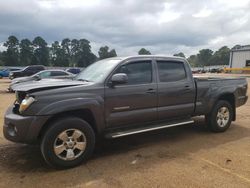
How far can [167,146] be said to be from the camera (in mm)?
5477

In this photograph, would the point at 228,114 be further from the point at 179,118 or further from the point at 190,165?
the point at 190,165

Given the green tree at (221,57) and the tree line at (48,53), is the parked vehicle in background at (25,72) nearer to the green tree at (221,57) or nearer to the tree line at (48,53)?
the tree line at (48,53)

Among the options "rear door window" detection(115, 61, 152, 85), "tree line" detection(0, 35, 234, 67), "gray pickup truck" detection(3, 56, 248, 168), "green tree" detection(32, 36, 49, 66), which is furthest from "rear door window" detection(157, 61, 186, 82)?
"green tree" detection(32, 36, 49, 66)

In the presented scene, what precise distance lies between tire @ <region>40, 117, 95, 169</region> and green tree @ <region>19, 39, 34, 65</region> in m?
82.5

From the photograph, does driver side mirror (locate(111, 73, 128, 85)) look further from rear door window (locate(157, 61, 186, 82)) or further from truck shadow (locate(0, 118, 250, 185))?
truck shadow (locate(0, 118, 250, 185))

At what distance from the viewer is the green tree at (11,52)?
79688mm

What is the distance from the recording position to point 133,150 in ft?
17.1

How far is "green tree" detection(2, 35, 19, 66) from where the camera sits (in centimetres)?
7969

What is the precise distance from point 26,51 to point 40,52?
4.19m

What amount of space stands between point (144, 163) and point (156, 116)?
1.18 m

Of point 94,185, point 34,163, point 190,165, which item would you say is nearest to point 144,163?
point 190,165

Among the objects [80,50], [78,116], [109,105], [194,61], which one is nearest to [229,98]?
[109,105]

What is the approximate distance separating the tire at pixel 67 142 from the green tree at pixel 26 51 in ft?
271

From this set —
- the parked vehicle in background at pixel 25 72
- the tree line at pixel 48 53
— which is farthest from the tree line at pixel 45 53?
the parked vehicle in background at pixel 25 72
